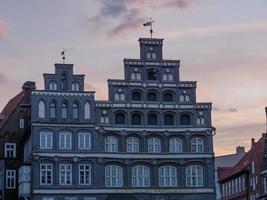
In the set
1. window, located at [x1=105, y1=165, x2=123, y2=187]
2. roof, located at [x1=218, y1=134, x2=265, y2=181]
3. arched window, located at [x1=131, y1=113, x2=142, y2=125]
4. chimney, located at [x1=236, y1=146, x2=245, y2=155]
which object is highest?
chimney, located at [x1=236, y1=146, x2=245, y2=155]

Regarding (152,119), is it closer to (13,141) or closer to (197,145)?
(197,145)

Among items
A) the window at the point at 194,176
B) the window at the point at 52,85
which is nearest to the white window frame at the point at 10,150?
the window at the point at 52,85

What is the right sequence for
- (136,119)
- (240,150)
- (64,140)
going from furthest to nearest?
(240,150) < (136,119) < (64,140)

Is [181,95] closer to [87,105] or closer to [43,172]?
[87,105]

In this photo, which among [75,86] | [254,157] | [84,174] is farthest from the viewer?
[254,157]

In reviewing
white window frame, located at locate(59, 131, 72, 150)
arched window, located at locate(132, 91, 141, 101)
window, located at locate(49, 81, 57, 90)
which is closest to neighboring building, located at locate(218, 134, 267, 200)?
arched window, located at locate(132, 91, 141, 101)

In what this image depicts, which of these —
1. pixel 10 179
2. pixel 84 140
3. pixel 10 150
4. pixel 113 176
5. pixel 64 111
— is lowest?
pixel 113 176

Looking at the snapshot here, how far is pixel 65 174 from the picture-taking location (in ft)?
261

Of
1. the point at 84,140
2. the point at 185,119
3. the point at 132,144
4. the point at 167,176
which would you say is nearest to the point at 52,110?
the point at 84,140

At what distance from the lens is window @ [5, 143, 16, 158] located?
87656 millimetres

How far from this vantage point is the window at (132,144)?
82.1 metres

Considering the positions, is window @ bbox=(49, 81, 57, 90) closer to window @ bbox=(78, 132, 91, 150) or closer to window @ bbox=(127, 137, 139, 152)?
window @ bbox=(78, 132, 91, 150)

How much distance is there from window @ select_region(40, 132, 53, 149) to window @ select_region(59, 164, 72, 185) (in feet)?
7.74

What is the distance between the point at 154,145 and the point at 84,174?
807 cm
